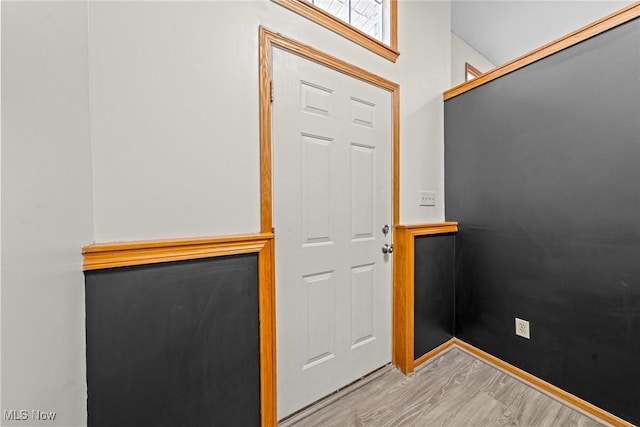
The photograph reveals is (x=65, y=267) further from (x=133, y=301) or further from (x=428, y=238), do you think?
(x=428, y=238)

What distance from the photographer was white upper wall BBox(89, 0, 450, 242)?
3.02 ft

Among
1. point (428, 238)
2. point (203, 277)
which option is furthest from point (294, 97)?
point (428, 238)

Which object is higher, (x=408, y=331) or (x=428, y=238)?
(x=428, y=238)

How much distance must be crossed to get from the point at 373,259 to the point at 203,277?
1.05 m

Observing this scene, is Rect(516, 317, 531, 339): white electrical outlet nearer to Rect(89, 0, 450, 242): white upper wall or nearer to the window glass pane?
Rect(89, 0, 450, 242): white upper wall

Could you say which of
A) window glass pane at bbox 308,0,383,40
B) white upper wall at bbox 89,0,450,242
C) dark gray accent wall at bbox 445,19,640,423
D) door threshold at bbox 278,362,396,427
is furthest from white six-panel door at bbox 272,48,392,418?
dark gray accent wall at bbox 445,19,640,423

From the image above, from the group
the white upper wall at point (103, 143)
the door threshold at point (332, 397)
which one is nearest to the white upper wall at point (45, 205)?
the white upper wall at point (103, 143)

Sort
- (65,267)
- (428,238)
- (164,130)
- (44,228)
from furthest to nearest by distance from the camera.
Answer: (428,238) → (164,130) → (65,267) → (44,228)

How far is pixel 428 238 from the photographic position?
6.16 feet

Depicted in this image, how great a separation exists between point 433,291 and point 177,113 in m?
1.93

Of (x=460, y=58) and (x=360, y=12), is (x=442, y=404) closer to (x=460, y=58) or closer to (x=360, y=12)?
(x=360, y=12)

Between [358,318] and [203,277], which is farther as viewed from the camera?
[358,318]

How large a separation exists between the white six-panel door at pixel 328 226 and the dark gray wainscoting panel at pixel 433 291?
222 mm

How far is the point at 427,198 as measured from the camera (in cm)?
198
